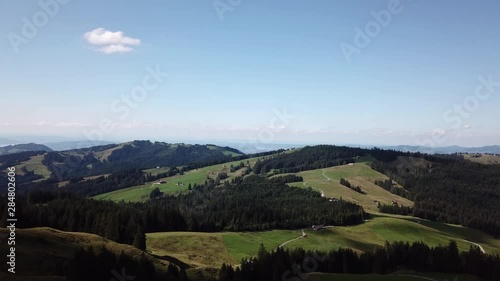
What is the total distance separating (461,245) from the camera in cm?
16400

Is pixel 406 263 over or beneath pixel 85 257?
beneath

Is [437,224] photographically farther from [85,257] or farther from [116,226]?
[85,257]

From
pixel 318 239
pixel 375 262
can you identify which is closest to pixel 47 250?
pixel 375 262

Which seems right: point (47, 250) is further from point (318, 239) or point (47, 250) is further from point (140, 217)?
point (318, 239)

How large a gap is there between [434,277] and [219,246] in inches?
2596

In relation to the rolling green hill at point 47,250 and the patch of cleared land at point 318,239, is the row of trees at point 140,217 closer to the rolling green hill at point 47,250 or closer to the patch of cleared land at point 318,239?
the patch of cleared land at point 318,239

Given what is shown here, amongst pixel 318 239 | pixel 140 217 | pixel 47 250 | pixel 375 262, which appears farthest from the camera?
pixel 318 239

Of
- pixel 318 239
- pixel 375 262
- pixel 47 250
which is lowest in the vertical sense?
pixel 318 239

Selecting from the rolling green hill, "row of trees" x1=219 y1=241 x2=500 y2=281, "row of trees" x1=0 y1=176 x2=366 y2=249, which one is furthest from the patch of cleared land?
the rolling green hill

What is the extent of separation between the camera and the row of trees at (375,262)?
91812 mm

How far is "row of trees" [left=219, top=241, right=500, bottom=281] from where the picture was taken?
91812 mm

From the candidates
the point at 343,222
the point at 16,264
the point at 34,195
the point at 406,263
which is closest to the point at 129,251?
the point at 16,264

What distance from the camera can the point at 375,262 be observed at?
350 ft

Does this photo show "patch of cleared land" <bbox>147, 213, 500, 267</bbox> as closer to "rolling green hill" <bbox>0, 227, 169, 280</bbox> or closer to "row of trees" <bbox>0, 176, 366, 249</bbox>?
"row of trees" <bbox>0, 176, 366, 249</bbox>
